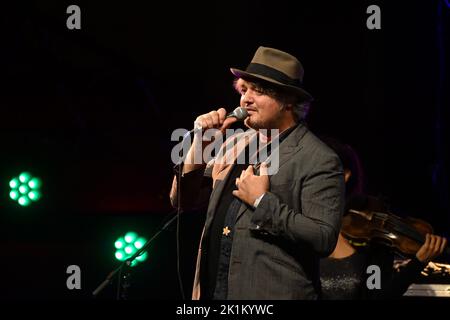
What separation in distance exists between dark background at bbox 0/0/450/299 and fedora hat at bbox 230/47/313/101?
1957 mm

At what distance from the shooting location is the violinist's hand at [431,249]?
12.0 feet

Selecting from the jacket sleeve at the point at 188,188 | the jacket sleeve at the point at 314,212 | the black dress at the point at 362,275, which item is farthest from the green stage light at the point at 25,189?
the jacket sleeve at the point at 314,212

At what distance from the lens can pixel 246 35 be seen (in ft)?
16.8

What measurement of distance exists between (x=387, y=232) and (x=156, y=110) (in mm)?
2243


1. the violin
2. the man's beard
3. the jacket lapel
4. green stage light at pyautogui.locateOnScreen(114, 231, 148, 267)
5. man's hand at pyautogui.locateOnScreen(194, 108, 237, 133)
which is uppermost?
man's hand at pyautogui.locateOnScreen(194, 108, 237, 133)

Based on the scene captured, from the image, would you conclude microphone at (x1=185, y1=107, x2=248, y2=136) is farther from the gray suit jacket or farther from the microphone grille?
the gray suit jacket

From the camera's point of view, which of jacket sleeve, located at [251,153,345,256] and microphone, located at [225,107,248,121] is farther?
microphone, located at [225,107,248,121]

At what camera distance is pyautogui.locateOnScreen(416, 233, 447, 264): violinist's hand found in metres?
3.64

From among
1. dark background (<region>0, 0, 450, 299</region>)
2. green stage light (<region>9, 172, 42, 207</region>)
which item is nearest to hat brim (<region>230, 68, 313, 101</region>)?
dark background (<region>0, 0, 450, 299</region>)

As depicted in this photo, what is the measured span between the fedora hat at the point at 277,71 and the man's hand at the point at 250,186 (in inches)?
16.1

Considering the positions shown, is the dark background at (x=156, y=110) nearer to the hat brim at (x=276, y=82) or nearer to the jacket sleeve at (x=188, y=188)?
the jacket sleeve at (x=188, y=188)

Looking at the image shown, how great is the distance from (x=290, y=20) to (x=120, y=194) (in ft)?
6.43

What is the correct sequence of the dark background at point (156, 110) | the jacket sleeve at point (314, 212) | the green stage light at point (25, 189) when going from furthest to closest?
1. the green stage light at point (25, 189)
2. the dark background at point (156, 110)
3. the jacket sleeve at point (314, 212)

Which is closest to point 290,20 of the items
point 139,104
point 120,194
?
point 139,104
